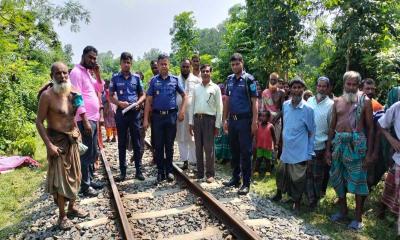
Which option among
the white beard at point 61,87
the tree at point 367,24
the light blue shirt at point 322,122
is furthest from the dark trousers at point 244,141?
the tree at point 367,24

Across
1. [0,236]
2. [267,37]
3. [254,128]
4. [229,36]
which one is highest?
[229,36]

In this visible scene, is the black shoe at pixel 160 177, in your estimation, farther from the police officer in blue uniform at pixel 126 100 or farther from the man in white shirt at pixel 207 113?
the man in white shirt at pixel 207 113

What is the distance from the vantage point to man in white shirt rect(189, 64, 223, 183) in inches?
251

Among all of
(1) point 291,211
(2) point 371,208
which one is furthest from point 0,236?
(2) point 371,208

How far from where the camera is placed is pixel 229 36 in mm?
21078

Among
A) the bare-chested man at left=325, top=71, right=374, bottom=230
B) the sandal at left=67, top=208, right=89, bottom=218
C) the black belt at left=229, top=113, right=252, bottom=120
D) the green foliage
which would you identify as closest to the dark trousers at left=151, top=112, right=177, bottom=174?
the black belt at left=229, top=113, right=252, bottom=120

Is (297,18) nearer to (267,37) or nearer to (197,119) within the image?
(267,37)

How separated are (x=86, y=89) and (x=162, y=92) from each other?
128 cm

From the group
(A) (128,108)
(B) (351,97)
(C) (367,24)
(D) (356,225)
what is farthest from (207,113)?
(C) (367,24)

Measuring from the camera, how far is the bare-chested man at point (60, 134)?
4422 millimetres

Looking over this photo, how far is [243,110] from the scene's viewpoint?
589cm

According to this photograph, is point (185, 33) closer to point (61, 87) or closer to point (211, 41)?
point (61, 87)

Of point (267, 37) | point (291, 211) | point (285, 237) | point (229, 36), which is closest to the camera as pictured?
point (285, 237)

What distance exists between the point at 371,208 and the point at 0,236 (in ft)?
16.6
